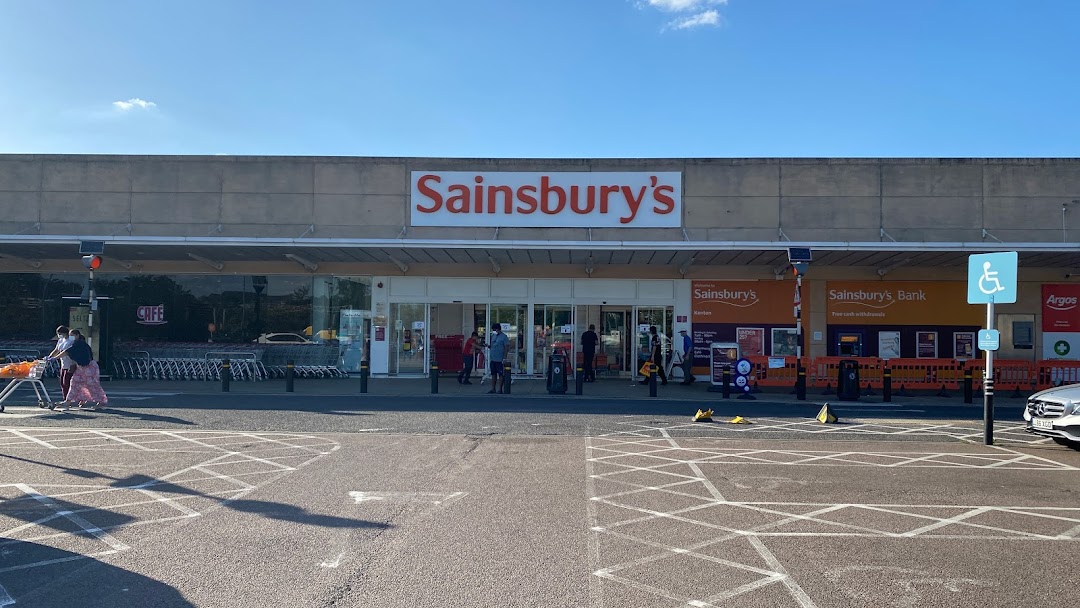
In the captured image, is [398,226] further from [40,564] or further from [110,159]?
[40,564]

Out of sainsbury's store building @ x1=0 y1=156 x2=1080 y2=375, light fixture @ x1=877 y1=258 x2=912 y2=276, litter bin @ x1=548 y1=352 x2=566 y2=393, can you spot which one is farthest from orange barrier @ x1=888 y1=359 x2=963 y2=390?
litter bin @ x1=548 y1=352 x2=566 y2=393

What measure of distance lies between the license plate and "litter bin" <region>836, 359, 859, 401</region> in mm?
6447

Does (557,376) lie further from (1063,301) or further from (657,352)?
(1063,301)

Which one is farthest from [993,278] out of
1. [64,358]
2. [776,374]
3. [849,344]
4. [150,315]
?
[150,315]

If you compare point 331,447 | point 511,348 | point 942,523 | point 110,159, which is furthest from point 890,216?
point 110,159

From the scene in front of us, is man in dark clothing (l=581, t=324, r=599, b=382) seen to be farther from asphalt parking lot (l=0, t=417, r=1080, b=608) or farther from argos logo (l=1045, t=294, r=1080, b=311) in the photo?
argos logo (l=1045, t=294, r=1080, b=311)

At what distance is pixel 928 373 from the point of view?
1861cm

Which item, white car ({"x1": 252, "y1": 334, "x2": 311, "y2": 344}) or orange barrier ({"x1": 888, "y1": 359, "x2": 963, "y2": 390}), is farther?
white car ({"x1": 252, "y1": 334, "x2": 311, "y2": 344})

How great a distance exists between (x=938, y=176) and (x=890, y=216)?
1746 mm

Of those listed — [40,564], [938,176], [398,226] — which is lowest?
[40,564]

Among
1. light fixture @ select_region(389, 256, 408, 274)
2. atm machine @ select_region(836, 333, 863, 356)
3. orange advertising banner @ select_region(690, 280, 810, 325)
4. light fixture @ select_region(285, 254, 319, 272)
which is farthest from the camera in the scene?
orange advertising banner @ select_region(690, 280, 810, 325)

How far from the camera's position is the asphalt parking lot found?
193 inches

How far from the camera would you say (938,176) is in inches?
792

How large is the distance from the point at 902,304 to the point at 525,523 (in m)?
18.9
